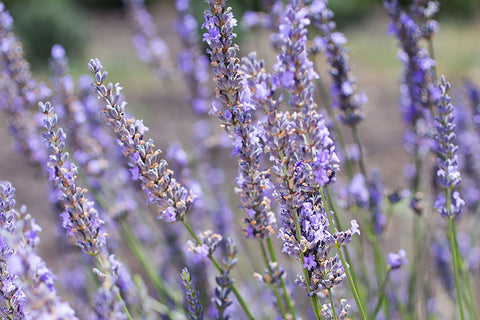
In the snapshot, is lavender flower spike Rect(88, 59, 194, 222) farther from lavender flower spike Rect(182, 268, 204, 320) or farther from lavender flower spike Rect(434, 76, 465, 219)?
lavender flower spike Rect(434, 76, 465, 219)

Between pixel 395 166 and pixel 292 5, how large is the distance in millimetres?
4384

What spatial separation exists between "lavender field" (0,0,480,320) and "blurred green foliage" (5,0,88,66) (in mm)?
7828

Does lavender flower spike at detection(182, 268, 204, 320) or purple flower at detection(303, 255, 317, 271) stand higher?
purple flower at detection(303, 255, 317, 271)

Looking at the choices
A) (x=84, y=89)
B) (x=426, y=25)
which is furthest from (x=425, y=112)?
(x=84, y=89)

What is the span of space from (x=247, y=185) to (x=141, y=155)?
29 cm

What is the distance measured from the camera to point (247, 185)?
124cm

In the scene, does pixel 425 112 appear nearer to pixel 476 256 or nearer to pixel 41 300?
pixel 476 256

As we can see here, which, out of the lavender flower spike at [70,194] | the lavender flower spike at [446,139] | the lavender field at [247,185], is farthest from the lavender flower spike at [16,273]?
the lavender flower spike at [446,139]

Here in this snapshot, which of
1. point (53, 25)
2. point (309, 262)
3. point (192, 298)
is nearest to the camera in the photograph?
point (309, 262)

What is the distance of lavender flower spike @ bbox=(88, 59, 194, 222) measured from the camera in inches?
46.3

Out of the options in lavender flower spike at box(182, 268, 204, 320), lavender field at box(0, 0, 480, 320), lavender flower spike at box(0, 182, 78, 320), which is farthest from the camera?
lavender flower spike at box(182, 268, 204, 320)

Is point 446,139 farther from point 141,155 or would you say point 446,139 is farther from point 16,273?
point 16,273

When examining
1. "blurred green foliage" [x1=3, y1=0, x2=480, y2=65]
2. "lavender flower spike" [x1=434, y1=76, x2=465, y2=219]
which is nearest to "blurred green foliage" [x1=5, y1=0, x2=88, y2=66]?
"blurred green foliage" [x1=3, y1=0, x2=480, y2=65]

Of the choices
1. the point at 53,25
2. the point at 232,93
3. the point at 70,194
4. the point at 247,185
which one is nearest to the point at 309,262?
the point at 247,185
